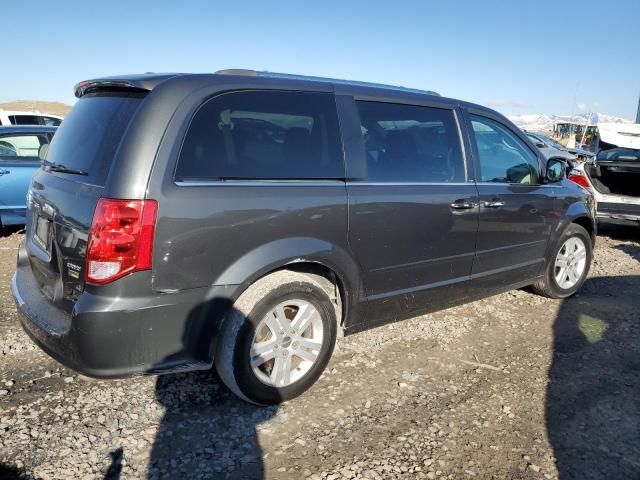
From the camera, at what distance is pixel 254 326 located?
2.68 meters

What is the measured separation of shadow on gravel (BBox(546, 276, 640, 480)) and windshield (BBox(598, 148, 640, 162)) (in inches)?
131

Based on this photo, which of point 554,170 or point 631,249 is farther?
point 631,249

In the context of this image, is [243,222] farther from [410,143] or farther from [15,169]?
[15,169]

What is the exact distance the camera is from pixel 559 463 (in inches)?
98.2

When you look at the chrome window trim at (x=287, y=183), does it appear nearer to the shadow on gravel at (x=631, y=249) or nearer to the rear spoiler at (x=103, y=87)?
the rear spoiler at (x=103, y=87)

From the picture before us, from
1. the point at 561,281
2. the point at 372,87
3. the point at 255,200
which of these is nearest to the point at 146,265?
the point at 255,200

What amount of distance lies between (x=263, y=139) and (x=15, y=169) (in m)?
5.24

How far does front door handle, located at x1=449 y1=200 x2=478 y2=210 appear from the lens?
11.6ft

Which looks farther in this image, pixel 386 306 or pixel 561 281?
pixel 561 281

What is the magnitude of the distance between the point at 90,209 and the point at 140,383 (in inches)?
50.6

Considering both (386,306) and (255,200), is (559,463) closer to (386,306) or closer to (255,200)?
(386,306)

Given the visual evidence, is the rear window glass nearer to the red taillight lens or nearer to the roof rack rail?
the roof rack rail

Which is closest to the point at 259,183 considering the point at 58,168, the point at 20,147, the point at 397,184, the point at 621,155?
the point at 397,184

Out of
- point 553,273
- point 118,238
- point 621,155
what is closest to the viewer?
point 118,238
